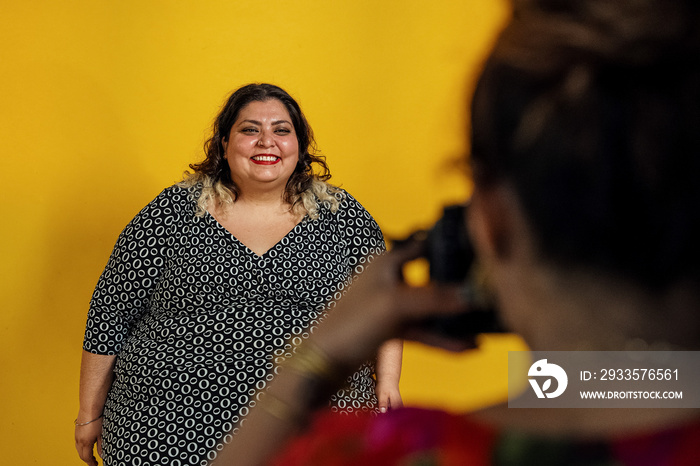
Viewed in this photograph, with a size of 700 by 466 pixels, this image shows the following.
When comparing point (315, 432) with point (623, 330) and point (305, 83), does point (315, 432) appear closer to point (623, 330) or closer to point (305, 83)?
point (623, 330)

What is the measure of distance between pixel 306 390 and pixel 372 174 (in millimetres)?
2041

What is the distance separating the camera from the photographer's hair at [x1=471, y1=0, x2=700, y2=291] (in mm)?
403

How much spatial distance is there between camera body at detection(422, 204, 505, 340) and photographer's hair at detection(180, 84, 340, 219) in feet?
5.23

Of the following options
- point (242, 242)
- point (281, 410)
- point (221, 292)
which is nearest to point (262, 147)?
point (242, 242)

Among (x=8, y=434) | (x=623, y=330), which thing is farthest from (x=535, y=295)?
(x=8, y=434)

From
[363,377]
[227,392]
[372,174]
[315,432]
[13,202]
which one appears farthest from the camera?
[372,174]

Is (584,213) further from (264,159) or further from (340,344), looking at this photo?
(264,159)

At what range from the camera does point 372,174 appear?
2.59m

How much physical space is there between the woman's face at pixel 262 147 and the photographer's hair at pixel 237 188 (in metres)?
0.02

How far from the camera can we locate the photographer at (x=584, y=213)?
0.40 meters

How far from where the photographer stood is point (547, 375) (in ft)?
1.55

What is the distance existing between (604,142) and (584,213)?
0.04 metres

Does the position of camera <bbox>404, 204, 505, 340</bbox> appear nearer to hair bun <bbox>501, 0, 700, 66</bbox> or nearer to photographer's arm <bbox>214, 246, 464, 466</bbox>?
photographer's arm <bbox>214, 246, 464, 466</bbox>

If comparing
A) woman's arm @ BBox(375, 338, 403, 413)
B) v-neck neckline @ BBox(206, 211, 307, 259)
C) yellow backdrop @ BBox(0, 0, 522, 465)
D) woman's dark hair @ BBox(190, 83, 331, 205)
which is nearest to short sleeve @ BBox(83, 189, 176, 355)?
v-neck neckline @ BBox(206, 211, 307, 259)
